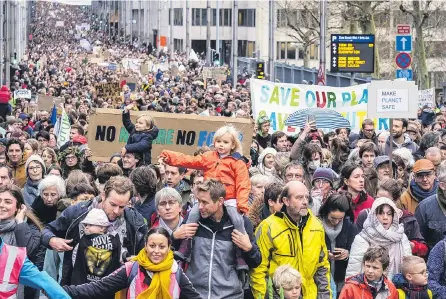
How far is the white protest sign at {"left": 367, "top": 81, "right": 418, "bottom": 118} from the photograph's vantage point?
43.6 feet

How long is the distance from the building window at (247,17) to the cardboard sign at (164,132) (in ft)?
264

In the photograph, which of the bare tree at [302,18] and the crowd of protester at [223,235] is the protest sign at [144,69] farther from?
the crowd of protester at [223,235]

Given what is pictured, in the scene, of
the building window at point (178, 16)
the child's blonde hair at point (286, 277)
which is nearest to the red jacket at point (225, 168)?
the child's blonde hair at point (286, 277)

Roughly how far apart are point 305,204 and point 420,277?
3.38ft

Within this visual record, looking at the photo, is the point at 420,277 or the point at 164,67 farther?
the point at 164,67

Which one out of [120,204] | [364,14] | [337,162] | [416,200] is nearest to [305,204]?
[120,204]

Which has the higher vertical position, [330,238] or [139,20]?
[139,20]

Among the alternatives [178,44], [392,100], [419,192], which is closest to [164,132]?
[392,100]

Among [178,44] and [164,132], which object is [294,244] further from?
[178,44]

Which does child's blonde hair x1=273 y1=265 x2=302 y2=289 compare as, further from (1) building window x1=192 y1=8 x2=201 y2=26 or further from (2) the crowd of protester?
(1) building window x1=192 y1=8 x2=201 y2=26

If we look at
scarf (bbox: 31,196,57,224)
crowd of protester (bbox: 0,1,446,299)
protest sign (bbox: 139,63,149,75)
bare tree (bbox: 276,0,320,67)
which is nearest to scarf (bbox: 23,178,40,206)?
crowd of protester (bbox: 0,1,446,299)

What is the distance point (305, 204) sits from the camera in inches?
333

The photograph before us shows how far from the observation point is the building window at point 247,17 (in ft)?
319

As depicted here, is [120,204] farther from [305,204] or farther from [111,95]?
[111,95]
